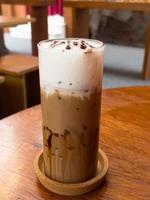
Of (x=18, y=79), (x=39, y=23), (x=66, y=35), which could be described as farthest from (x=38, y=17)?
(x=66, y=35)

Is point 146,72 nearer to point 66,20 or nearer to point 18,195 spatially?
point 66,20

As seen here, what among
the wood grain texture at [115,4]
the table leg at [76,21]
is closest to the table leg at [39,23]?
the wood grain texture at [115,4]

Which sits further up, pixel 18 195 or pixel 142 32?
pixel 18 195

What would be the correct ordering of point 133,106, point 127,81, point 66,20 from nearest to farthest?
point 133,106 < point 127,81 < point 66,20

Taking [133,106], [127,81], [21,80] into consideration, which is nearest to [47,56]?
[133,106]

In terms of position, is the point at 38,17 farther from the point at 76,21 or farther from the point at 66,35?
the point at 66,35

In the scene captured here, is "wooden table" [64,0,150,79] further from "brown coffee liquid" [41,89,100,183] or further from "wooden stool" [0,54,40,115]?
"brown coffee liquid" [41,89,100,183]
